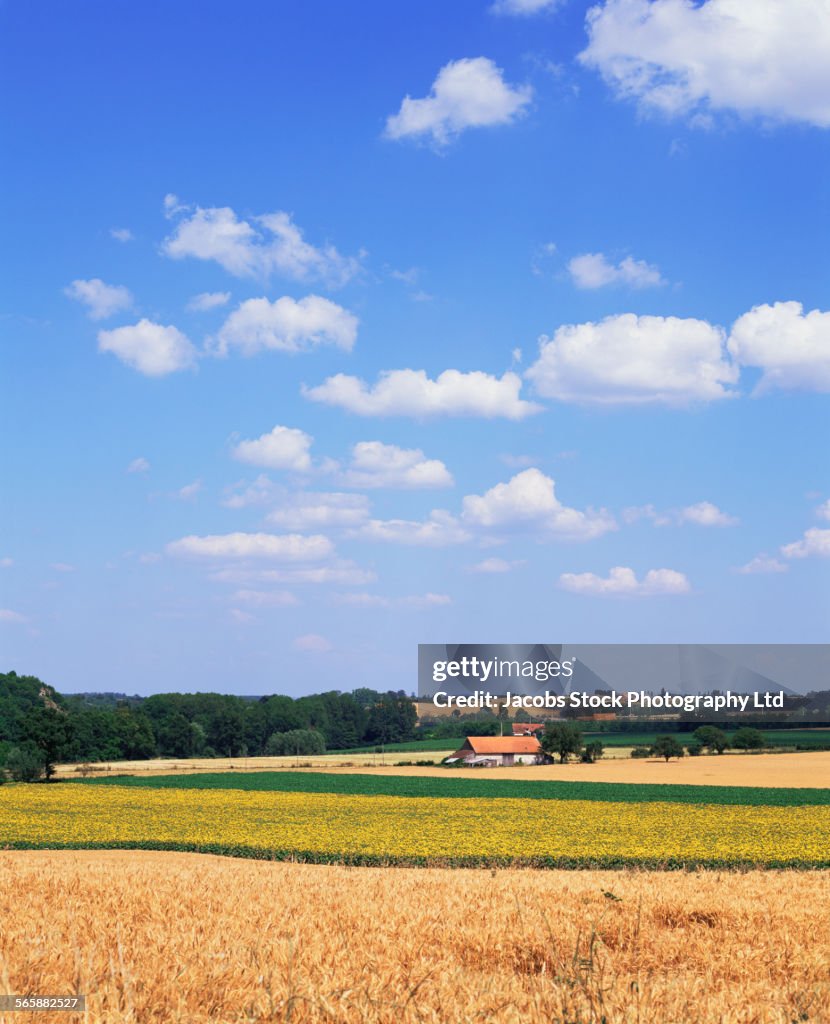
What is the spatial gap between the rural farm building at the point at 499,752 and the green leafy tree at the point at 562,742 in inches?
62.8

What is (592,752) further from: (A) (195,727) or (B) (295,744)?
(A) (195,727)

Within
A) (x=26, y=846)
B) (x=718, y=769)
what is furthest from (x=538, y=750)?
(x=26, y=846)

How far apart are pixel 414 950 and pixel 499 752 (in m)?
123

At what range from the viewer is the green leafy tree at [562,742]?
12662 centimetres

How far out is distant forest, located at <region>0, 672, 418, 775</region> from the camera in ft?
343

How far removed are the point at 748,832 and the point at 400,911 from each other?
43254 mm

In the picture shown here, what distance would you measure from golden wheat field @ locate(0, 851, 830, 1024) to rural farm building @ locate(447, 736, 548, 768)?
376 feet

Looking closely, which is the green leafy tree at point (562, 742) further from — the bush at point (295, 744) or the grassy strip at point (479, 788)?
the bush at point (295, 744)

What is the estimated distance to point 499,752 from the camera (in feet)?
417

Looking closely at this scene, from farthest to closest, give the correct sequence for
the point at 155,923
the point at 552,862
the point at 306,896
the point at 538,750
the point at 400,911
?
the point at 538,750 → the point at 552,862 → the point at 306,896 → the point at 400,911 → the point at 155,923

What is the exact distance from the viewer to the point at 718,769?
107500mm

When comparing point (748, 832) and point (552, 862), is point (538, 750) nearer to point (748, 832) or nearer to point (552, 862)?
point (748, 832)

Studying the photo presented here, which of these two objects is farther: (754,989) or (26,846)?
(26,846)

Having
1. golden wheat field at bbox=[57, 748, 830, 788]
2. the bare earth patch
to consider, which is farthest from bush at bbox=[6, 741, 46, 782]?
the bare earth patch
